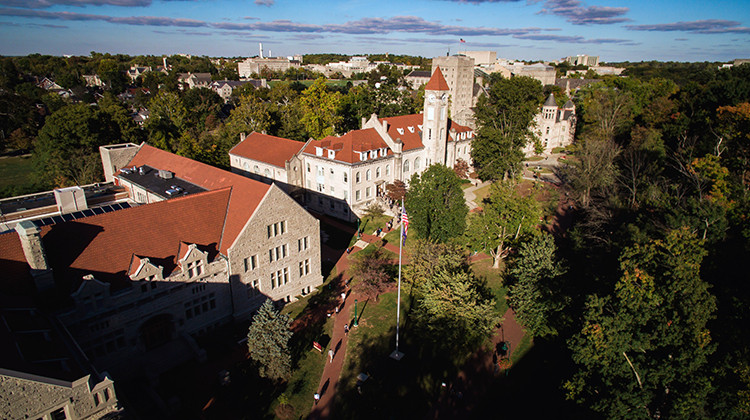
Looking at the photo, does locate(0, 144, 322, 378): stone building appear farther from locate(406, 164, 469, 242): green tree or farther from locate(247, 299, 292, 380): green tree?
locate(406, 164, 469, 242): green tree

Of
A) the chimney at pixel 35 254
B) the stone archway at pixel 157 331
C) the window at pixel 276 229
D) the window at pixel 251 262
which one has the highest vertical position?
the chimney at pixel 35 254

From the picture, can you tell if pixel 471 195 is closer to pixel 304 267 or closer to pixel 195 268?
pixel 304 267

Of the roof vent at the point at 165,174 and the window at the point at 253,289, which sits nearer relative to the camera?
the window at the point at 253,289

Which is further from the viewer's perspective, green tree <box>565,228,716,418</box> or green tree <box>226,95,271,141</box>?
green tree <box>226,95,271,141</box>

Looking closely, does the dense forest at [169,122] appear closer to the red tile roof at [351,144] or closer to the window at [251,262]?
the red tile roof at [351,144]

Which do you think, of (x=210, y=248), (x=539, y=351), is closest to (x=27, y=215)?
(x=210, y=248)

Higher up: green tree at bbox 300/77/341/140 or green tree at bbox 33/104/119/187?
green tree at bbox 300/77/341/140

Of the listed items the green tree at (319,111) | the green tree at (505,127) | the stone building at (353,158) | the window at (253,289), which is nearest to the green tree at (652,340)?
the window at (253,289)

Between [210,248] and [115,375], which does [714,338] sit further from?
[115,375]

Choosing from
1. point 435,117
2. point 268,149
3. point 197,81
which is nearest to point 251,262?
point 268,149

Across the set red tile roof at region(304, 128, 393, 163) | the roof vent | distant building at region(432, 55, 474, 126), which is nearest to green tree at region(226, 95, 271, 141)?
red tile roof at region(304, 128, 393, 163)
